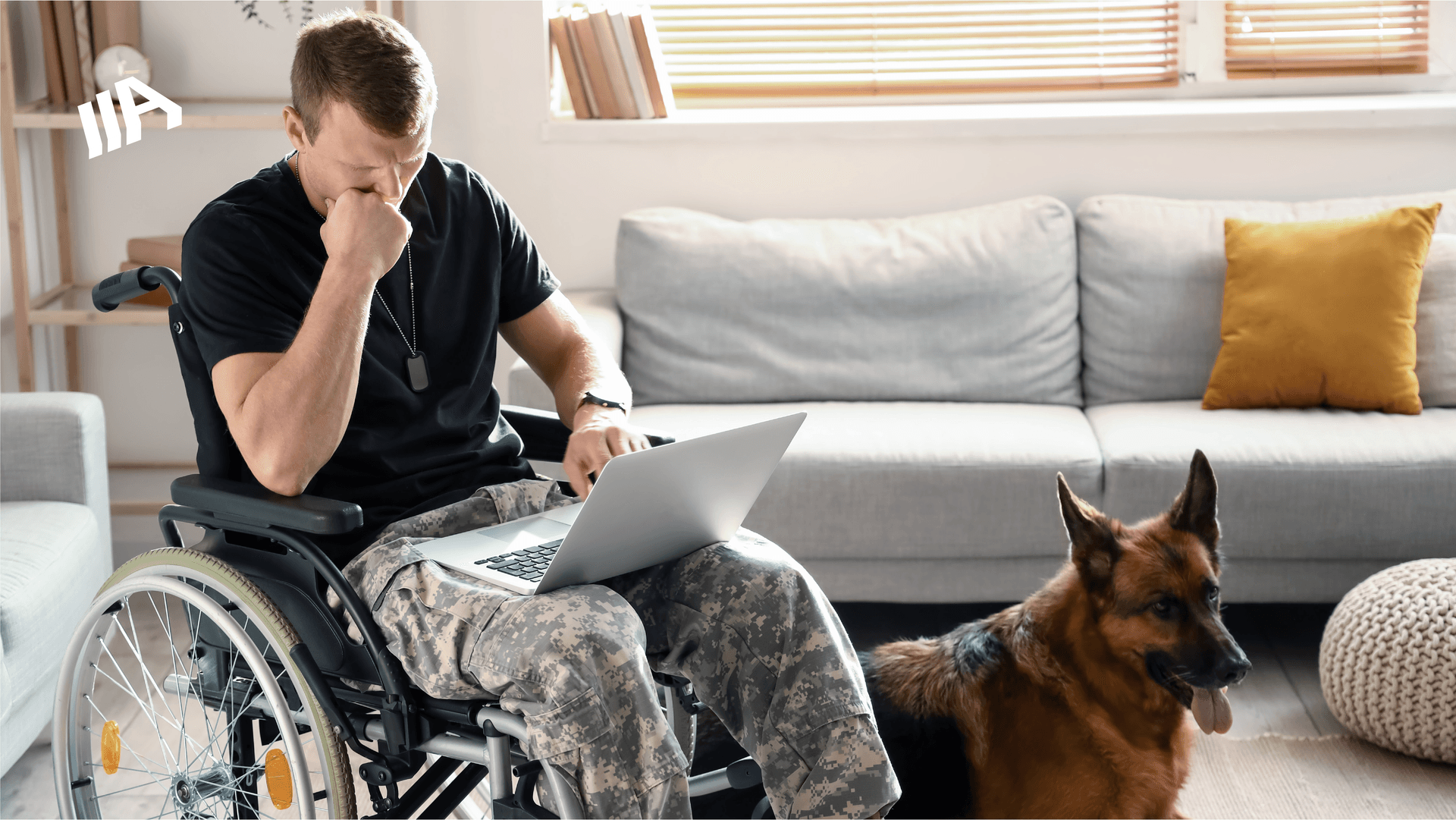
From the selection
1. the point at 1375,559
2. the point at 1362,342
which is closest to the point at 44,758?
the point at 1375,559

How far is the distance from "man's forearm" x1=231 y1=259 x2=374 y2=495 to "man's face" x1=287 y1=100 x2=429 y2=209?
0.11m

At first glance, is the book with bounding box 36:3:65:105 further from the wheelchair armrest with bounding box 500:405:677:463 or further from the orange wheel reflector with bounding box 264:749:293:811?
the orange wheel reflector with bounding box 264:749:293:811

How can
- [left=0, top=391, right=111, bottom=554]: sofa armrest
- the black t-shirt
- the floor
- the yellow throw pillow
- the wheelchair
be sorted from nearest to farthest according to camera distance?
the wheelchair → the black t-shirt → the floor → [left=0, top=391, right=111, bottom=554]: sofa armrest → the yellow throw pillow

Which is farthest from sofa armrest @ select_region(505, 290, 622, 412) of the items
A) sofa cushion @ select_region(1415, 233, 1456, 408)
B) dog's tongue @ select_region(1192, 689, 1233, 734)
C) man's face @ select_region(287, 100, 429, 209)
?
sofa cushion @ select_region(1415, 233, 1456, 408)

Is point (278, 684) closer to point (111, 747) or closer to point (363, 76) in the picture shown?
point (111, 747)

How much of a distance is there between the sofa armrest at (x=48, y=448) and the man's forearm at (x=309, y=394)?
1123 mm

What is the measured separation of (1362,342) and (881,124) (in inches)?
46.7

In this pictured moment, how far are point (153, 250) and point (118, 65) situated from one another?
46 cm

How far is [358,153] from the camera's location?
4.33 ft

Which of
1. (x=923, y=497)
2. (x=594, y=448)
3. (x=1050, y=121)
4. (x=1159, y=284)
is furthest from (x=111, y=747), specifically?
(x=1050, y=121)

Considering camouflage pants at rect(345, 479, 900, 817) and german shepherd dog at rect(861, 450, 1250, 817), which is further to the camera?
german shepherd dog at rect(861, 450, 1250, 817)

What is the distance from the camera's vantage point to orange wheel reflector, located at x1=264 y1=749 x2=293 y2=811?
133 cm

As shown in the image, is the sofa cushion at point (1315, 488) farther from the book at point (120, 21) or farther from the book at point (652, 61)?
the book at point (120, 21)

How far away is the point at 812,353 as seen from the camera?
2.76m
